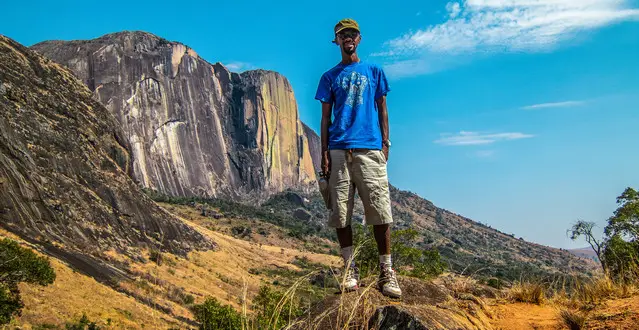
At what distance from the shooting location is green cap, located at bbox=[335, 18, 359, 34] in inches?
187

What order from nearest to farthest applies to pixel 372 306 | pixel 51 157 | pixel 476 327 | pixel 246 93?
1. pixel 372 306
2. pixel 476 327
3. pixel 51 157
4. pixel 246 93

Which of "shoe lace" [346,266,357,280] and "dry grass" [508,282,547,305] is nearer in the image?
"shoe lace" [346,266,357,280]

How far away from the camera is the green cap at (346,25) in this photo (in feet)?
15.6

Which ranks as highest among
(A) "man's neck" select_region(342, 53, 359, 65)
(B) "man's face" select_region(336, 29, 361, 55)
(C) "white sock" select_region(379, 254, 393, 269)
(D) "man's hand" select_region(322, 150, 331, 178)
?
(B) "man's face" select_region(336, 29, 361, 55)

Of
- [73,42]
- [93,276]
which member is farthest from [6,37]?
[73,42]

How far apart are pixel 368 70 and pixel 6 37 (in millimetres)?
42698

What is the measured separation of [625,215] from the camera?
25688 mm

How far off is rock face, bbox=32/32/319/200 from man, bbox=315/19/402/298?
57006 millimetres

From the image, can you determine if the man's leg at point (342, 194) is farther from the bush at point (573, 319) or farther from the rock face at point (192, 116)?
the rock face at point (192, 116)

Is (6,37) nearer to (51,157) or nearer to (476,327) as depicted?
(51,157)

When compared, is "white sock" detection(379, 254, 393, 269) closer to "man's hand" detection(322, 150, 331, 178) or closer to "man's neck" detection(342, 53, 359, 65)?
"man's hand" detection(322, 150, 331, 178)

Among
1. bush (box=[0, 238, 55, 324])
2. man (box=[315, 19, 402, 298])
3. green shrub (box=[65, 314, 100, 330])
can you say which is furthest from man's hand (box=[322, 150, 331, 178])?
green shrub (box=[65, 314, 100, 330])

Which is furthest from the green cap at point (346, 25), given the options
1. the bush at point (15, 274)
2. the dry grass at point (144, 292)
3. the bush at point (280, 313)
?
the bush at point (15, 274)

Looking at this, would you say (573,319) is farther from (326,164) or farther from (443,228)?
(443,228)
